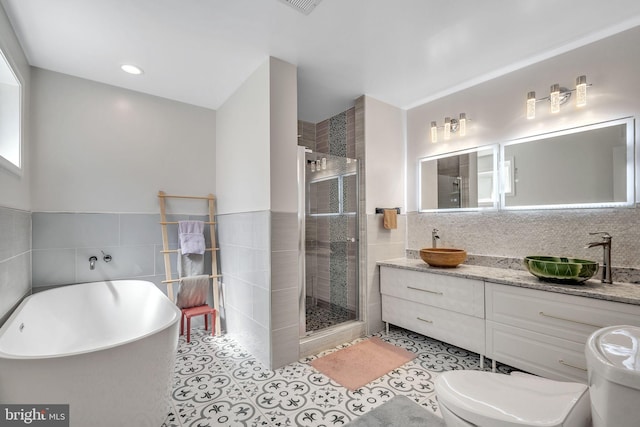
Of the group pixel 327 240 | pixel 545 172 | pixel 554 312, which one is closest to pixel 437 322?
pixel 554 312

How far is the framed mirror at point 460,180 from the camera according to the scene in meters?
2.61

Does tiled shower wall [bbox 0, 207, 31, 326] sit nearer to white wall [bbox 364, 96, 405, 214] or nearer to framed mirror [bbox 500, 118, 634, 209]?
white wall [bbox 364, 96, 405, 214]

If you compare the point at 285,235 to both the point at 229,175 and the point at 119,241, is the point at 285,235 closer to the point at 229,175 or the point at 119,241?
the point at 229,175

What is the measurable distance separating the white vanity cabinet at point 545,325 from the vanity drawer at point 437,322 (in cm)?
9

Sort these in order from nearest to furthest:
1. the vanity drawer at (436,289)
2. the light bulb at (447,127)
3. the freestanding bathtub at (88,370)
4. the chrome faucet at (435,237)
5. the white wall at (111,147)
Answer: the freestanding bathtub at (88,370)
the vanity drawer at (436,289)
the white wall at (111,147)
the light bulb at (447,127)
the chrome faucet at (435,237)

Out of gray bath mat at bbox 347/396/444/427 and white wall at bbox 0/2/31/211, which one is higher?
white wall at bbox 0/2/31/211

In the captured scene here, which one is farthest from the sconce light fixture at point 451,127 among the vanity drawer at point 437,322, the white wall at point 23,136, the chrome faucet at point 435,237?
the white wall at point 23,136

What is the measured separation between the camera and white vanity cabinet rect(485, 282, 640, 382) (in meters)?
1.65

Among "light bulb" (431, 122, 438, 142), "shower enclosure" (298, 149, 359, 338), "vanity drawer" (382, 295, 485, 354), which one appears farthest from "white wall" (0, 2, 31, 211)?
"light bulb" (431, 122, 438, 142)

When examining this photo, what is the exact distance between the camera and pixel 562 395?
104 centimetres

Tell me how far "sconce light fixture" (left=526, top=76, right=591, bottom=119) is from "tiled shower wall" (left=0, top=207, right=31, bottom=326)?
3754 mm

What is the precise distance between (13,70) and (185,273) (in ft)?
6.61

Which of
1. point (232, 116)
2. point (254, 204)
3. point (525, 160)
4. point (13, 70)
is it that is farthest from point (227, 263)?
point (525, 160)

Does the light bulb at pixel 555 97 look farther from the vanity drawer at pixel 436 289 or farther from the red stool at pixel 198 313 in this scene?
the red stool at pixel 198 313
